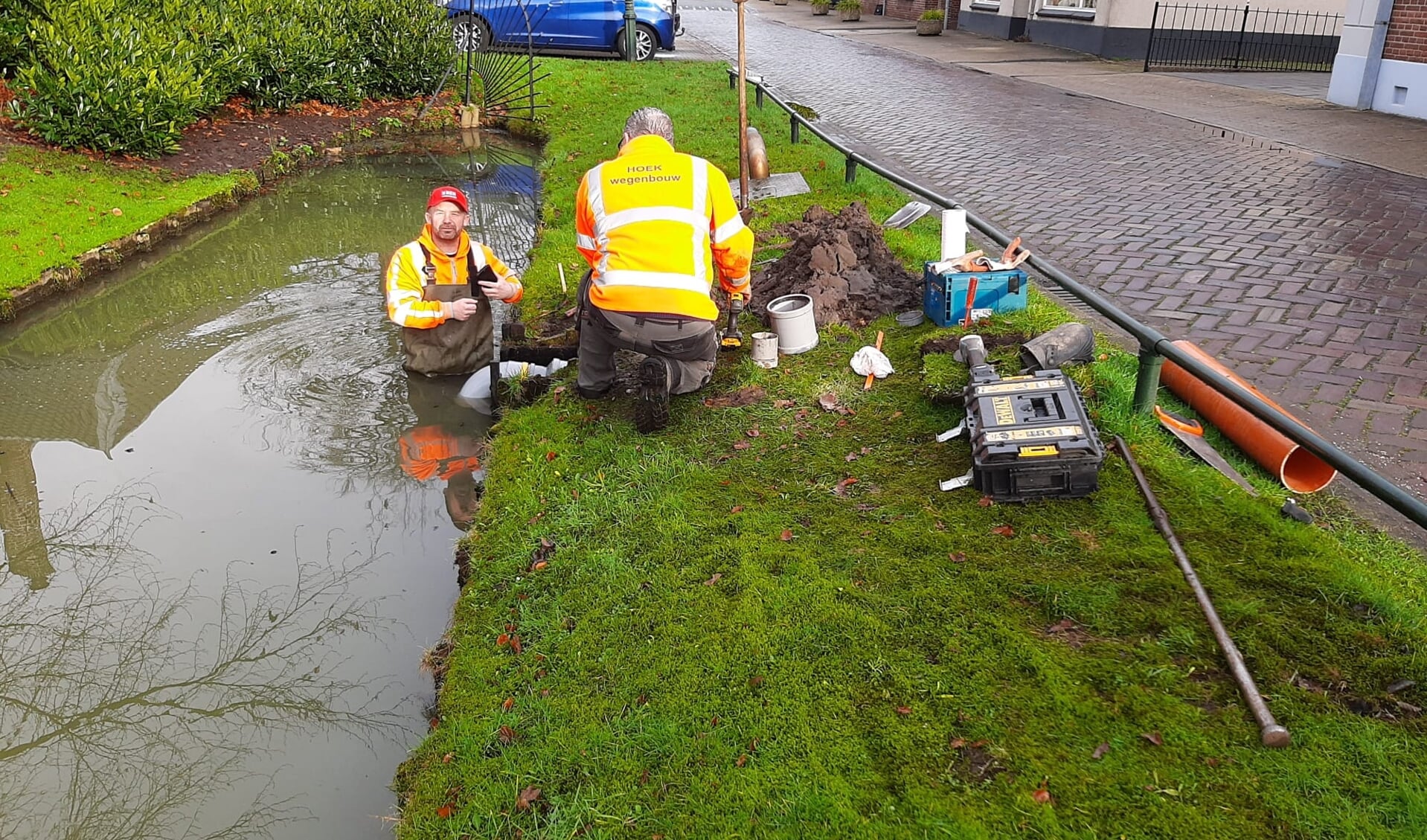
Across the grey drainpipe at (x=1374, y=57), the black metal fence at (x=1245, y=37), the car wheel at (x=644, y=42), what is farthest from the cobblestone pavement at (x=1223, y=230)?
the black metal fence at (x=1245, y=37)

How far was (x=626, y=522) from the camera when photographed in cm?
460

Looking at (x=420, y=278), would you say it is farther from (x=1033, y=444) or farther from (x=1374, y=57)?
(x=1374, y=57)

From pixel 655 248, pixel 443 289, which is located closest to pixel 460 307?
pixel 443 289

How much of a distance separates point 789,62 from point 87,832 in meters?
21.0

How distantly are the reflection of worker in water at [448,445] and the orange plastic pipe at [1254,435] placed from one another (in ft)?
12.8

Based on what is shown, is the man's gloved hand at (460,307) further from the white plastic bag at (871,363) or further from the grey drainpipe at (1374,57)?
the grey drainpipe at (1374,57)

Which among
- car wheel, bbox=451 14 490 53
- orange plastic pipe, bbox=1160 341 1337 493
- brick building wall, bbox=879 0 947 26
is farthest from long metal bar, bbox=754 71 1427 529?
brick building wall, bbox=879 0 947 26

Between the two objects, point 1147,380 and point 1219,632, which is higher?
point 1147,380

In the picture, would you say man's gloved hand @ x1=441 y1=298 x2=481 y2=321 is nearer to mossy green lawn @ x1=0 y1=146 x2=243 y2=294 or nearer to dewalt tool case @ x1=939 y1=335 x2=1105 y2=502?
Answer: dewalt tool case @ x1=939 y1=335 x2=1105 y2=502

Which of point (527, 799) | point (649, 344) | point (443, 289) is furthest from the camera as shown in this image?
point (443, 289)

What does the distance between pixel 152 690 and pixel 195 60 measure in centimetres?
1153

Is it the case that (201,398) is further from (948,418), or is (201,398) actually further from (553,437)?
(948,418)

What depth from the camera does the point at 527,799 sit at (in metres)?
3.14

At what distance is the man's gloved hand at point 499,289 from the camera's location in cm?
663
